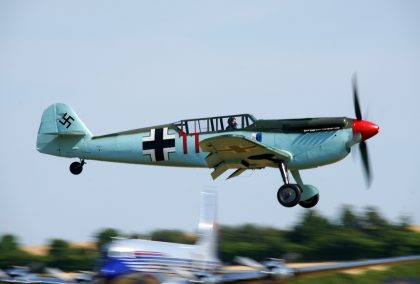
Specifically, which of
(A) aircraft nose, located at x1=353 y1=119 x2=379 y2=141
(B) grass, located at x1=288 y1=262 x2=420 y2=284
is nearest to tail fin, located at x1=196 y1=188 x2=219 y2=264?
(B) grass, located at x1=288 y1=262 x2=420 y2=284

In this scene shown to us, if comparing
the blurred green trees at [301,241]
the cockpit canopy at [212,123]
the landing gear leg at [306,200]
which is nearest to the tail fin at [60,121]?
the cockpit canopy at [212,123]

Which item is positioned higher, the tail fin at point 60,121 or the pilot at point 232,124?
the tail fin at point 60,121

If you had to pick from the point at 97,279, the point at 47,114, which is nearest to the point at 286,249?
the point at 47,114

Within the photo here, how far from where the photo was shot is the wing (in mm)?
20594

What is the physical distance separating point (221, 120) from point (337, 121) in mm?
2530

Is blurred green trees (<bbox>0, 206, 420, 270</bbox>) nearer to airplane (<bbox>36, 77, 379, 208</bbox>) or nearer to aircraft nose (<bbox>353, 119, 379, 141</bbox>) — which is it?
airplane (<bbox>36, 77, 379, 208</bbox>)

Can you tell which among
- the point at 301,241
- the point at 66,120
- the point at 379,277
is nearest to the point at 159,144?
the point at 66,120

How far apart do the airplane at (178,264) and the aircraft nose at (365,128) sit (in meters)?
3.23

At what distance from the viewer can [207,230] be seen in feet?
71.7

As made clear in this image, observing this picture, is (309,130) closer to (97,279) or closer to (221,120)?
(221,120)

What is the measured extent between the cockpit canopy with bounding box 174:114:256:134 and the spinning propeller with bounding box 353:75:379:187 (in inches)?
88.5

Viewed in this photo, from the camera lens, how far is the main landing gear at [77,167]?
23.5 meters

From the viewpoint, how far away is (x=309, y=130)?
21.1m

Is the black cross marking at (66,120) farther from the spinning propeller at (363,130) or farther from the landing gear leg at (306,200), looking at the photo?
the spinning propeller at (363,130)
